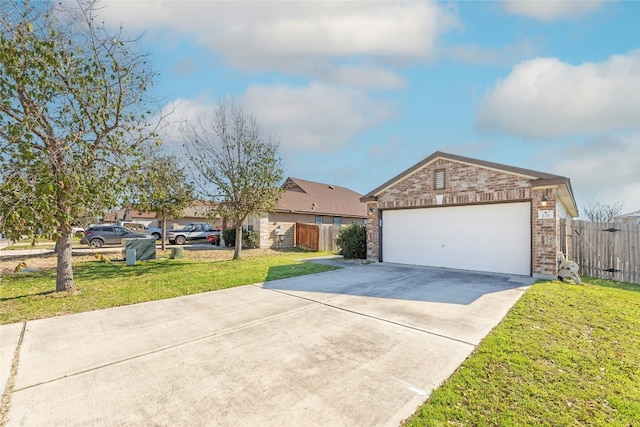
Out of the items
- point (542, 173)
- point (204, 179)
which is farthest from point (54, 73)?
point (542, 173)

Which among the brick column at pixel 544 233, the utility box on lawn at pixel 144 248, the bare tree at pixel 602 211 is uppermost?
the bare tree at pixel 602 211

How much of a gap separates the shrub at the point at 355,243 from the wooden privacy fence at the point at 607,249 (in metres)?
7.44

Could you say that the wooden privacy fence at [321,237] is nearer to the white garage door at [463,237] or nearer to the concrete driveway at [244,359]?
the white garage door at [463,237]

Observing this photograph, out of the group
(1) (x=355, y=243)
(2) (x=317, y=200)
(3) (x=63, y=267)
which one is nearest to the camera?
(3) (x=63, y=267)

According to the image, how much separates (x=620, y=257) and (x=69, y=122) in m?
15.4

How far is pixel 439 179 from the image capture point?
11.1 m

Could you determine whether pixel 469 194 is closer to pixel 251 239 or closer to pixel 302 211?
pixel 302 211

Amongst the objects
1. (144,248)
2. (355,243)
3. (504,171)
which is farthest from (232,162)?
(504,171)

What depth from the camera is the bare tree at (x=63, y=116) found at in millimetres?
5547

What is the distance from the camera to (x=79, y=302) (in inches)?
258

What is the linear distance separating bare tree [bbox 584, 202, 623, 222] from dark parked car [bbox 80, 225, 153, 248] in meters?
42.3

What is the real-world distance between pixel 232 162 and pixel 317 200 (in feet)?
36.5

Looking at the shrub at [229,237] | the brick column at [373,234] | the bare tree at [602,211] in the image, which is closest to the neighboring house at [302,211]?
the shrub at [229,237]

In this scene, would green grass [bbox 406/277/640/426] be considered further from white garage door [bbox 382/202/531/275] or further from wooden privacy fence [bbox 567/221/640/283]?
wooden privacy fence [bbox 567/221/640/283]
